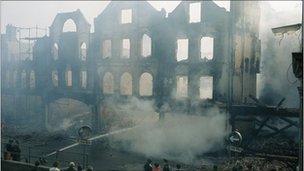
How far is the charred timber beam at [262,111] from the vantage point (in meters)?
20.5

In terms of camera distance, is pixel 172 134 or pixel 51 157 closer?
pixel 51 157

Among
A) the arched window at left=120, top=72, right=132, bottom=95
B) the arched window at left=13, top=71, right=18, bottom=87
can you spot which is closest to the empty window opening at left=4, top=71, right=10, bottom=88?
the arched window at left=13, top=71, right=18, bottom=87

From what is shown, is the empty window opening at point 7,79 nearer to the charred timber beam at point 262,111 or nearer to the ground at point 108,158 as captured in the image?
the ground at point 108,158

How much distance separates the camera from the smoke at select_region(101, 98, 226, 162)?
22938mm

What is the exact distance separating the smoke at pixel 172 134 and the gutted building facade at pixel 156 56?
727mm

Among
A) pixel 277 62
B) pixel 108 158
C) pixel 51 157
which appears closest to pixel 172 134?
pixel 108 158

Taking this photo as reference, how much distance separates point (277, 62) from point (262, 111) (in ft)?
56.0

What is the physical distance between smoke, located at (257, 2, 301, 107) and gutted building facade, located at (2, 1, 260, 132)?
9015mm

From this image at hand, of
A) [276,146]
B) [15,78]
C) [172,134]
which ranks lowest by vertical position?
[276,146]

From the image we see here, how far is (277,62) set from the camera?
3659 cm

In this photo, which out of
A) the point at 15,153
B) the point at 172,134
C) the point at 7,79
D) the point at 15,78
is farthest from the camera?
the point at 7,79

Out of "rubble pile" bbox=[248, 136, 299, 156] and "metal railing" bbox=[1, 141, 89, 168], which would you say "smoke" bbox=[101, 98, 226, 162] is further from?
"metal railing" bbox=[1, 141, 89, 168]

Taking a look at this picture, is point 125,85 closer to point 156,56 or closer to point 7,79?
point 156,56

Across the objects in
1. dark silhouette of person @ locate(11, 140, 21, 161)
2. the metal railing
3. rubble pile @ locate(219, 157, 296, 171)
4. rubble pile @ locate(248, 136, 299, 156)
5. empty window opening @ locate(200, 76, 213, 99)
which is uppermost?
empty window opening @ locate(200, 76, 213, 99)
